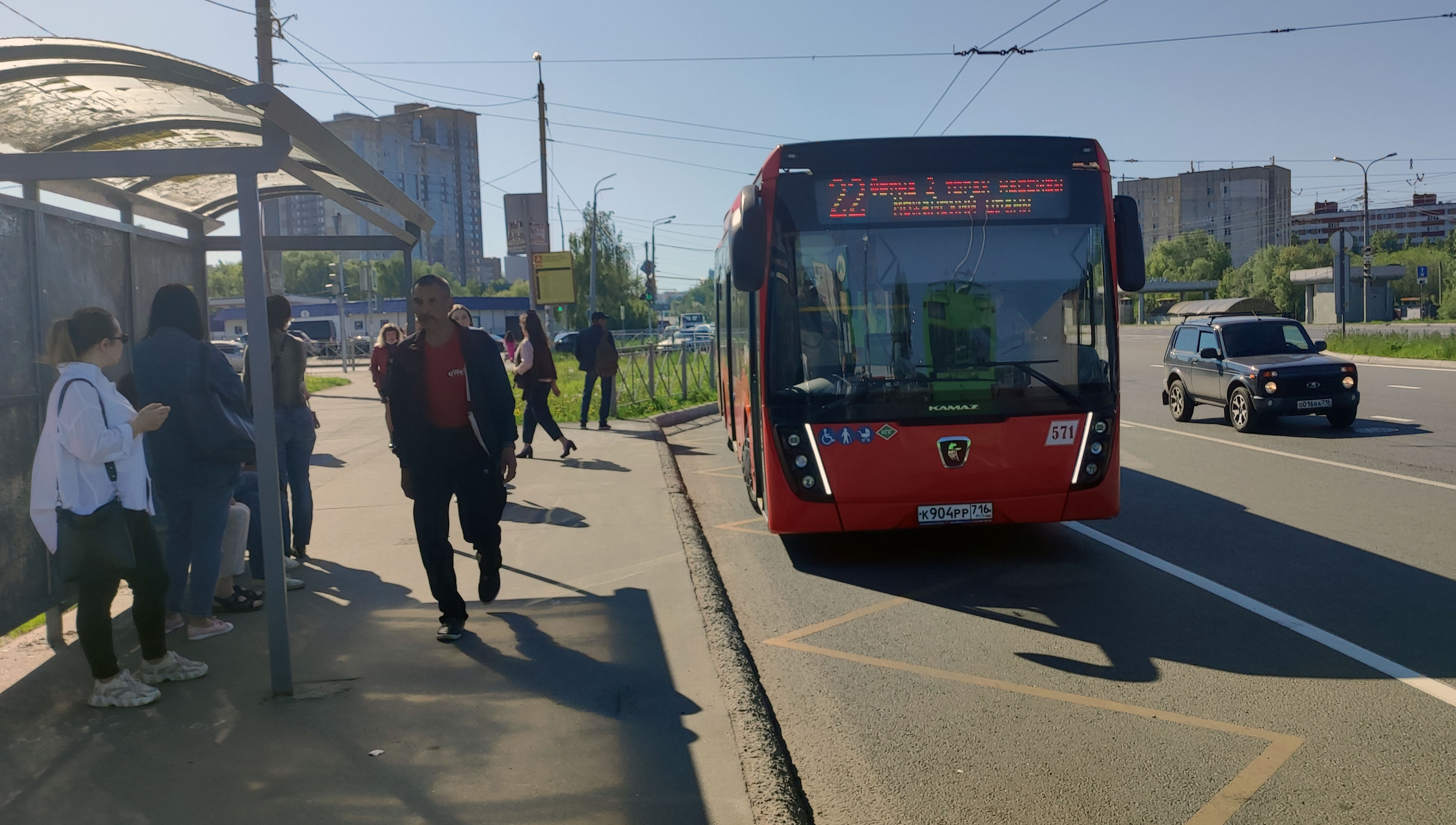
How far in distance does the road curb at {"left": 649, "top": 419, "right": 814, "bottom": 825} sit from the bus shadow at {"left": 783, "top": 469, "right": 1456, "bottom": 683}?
39.4 inches

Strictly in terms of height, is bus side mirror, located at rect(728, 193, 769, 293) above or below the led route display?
below

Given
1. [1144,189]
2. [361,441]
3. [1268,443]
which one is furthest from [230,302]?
[1144,189]

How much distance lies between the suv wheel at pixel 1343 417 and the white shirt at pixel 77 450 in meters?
14.7

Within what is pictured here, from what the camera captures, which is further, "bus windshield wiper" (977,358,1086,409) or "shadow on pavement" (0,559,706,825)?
"bus windshield wiper" (977,358,1086,409)

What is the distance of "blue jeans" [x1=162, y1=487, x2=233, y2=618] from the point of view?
18.3ft

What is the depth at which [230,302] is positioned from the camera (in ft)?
134

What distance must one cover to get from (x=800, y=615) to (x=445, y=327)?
8.55 ft

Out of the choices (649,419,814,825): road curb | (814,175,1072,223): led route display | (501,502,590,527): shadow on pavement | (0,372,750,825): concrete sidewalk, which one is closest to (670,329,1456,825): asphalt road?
(649,419,814,825): road curb

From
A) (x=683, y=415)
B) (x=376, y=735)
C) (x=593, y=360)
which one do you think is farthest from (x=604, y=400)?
(x=376, y=735)

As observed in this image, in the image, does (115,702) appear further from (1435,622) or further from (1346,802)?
(1435,622)

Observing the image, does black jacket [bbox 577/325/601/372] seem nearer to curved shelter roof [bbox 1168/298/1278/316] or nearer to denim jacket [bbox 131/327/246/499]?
denim jacket [bbox 131/327/246/499]

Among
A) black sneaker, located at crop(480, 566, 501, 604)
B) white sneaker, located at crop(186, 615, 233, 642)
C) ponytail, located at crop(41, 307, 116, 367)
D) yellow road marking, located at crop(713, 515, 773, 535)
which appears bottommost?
yellow road marking, located at crop(713, 515, 773, 535)

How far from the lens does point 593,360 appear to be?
17172 millimetres

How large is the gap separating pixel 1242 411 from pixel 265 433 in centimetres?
1363
